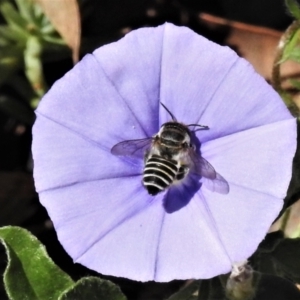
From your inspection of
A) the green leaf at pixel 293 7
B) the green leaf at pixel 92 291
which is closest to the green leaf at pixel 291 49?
the green leaf at pixel 293 7

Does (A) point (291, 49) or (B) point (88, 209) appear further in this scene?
(A) point (291, 49)

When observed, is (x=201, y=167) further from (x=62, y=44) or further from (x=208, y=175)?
(x=62, y=44)

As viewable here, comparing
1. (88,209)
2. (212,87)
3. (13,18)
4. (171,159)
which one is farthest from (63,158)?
(13,18)

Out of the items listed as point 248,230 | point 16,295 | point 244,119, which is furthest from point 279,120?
point 16,295

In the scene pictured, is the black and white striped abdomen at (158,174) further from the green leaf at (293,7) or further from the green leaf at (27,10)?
the green leaf at (27,10)

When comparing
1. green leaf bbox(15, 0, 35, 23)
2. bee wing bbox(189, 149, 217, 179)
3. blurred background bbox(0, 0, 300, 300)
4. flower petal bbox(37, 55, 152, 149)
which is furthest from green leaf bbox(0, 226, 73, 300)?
green leaf bbox(15, 0, 35, 23)
